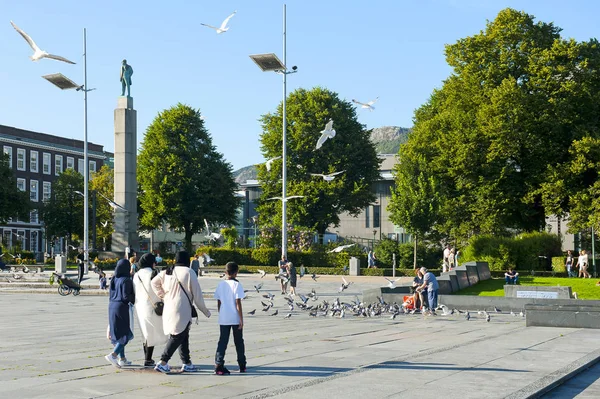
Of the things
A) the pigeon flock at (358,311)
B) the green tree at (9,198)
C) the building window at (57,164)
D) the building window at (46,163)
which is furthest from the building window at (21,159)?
the pigeon flock at (358,311)

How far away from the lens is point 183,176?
67875mm

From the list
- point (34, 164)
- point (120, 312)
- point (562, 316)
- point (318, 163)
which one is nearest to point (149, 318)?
point (120, 312)

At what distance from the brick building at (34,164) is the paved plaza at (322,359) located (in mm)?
69379

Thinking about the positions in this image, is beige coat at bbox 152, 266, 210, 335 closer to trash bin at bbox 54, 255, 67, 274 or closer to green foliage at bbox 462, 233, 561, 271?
green foliage at bbox 462, 233, 561, 271

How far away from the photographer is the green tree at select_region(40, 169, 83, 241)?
76.2 meters

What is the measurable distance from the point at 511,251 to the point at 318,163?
72.9 ft

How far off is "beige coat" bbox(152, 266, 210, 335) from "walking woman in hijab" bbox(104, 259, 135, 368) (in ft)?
1.69

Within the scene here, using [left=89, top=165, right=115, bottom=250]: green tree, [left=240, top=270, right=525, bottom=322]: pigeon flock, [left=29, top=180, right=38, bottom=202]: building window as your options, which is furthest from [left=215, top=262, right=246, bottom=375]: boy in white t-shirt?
[left=29, top=180, right=38, bottom=202]: building window

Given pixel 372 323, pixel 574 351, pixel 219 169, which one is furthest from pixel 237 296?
pixel 219 169

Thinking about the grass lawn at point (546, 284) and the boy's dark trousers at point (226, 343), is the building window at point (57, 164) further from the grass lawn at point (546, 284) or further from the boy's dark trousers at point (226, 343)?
the boy's dark trousers at point (226, 343)

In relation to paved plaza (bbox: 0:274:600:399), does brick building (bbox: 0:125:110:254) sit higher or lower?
higher

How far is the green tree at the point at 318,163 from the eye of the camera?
6231 cm

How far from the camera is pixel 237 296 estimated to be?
37.1ft

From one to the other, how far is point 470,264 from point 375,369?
25.4m
